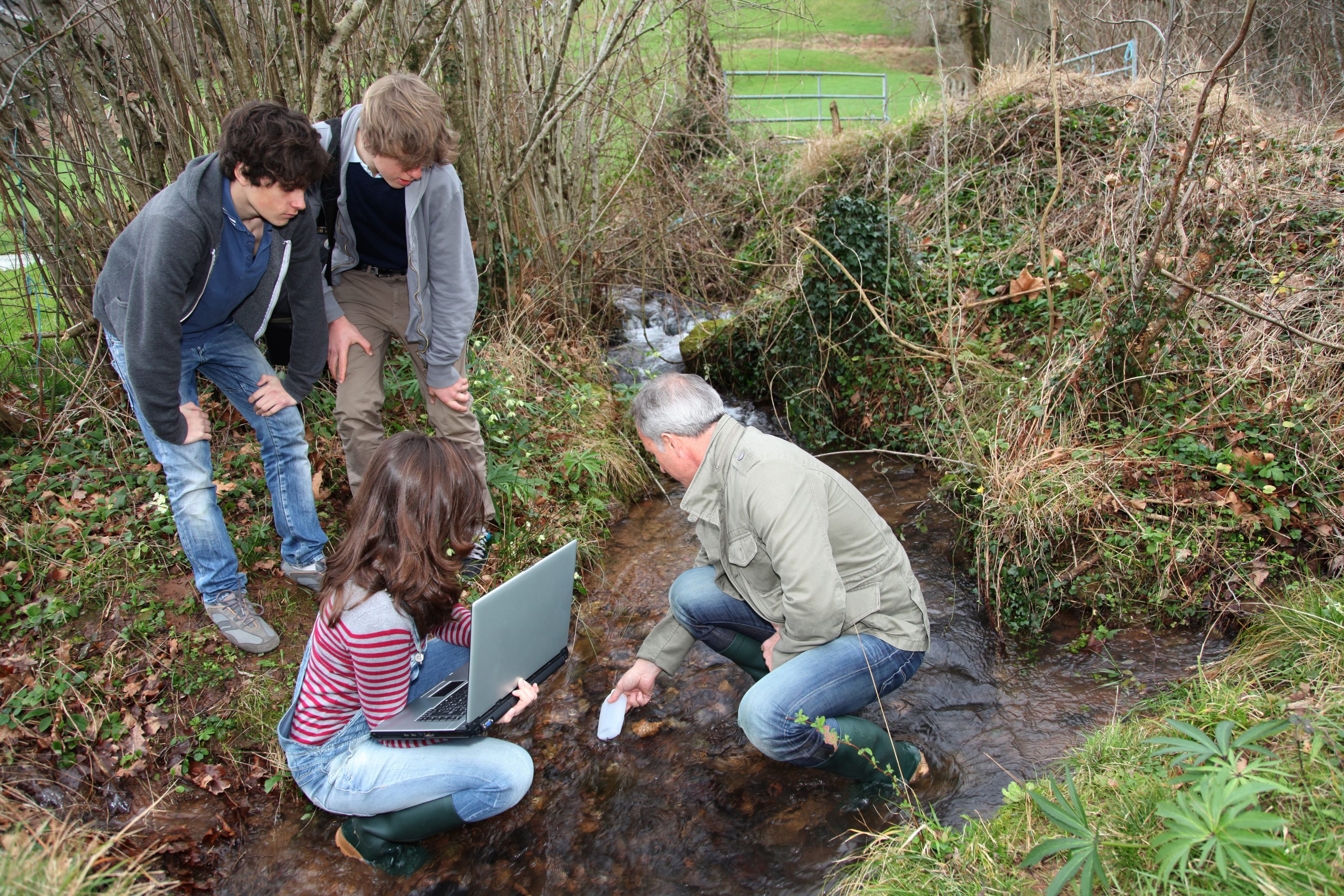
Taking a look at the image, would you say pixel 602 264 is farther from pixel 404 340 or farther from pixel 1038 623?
pixel 1038 623

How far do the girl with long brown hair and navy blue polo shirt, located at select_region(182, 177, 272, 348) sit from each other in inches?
48.1

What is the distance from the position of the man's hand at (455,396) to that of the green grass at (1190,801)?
2.58 m

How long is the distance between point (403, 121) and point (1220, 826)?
3.26 meters

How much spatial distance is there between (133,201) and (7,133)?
0.56 metres

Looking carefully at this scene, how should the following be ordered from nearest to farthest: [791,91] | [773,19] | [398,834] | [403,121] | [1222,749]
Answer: [1222,749] < [398,834] < [403,121] < [773,19] < [791,91]

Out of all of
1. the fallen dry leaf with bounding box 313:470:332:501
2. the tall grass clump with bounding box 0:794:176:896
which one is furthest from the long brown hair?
the fallen dry leaf with bounding box 313:470:332:501

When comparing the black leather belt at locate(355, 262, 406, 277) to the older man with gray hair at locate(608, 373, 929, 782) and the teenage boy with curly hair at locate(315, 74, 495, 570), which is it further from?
the older man with gray hair at locate(608, 373, 929, 782)

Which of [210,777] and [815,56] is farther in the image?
[815,56]

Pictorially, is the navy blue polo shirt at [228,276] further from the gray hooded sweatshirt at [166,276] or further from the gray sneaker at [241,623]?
the gray sneaker at [241,623]

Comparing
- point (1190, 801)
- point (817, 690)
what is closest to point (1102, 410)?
point (817, 690)

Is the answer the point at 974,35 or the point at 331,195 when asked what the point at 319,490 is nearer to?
the point at 331,195

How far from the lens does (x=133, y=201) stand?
4238mm

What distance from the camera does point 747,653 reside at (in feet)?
10.4

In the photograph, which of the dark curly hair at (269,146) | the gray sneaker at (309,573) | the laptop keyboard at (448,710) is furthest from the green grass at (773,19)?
the laptop keyboard at (448,710)
